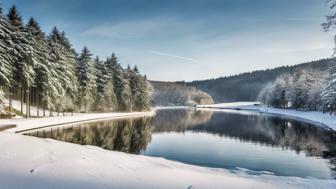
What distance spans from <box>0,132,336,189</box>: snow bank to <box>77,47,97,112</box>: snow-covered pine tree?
4455cm

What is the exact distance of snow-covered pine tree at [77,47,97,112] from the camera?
187ft

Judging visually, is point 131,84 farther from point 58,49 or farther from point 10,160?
point 10,160

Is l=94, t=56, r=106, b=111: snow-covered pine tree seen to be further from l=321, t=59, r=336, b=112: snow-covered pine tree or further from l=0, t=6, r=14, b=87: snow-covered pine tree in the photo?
l=321, t=59, r=336, b=112: snow-covered pine tree

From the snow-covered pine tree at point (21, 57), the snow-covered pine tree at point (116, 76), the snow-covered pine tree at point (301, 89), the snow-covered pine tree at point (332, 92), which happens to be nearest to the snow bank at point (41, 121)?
the snow-covered pine tree at point (21, 57)

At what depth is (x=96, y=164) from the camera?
455 inches

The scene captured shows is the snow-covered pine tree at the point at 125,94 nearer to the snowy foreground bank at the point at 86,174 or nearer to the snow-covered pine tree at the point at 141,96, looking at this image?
the snow-covered pine tree at the point at 141,96

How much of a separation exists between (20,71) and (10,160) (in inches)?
1146

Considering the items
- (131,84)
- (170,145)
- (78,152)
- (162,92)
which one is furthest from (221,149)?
(162,92)

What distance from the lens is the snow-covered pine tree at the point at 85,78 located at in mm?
57031

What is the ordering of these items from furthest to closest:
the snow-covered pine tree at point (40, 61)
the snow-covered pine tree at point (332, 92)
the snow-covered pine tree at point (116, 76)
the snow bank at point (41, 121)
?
the snow-covered pine tree at point (116, 76) → the snow-covered pine tree at point (40, 61) → the snow-covered pine tree at point (332, 92) → the snow bank at point (41, 121)

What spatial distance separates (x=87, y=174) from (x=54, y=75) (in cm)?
3841

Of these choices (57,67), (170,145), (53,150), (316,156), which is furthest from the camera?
(57,67)

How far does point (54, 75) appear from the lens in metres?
45.5

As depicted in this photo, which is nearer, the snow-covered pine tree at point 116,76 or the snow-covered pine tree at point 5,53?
the snow-covered pine tree at point 5,53
